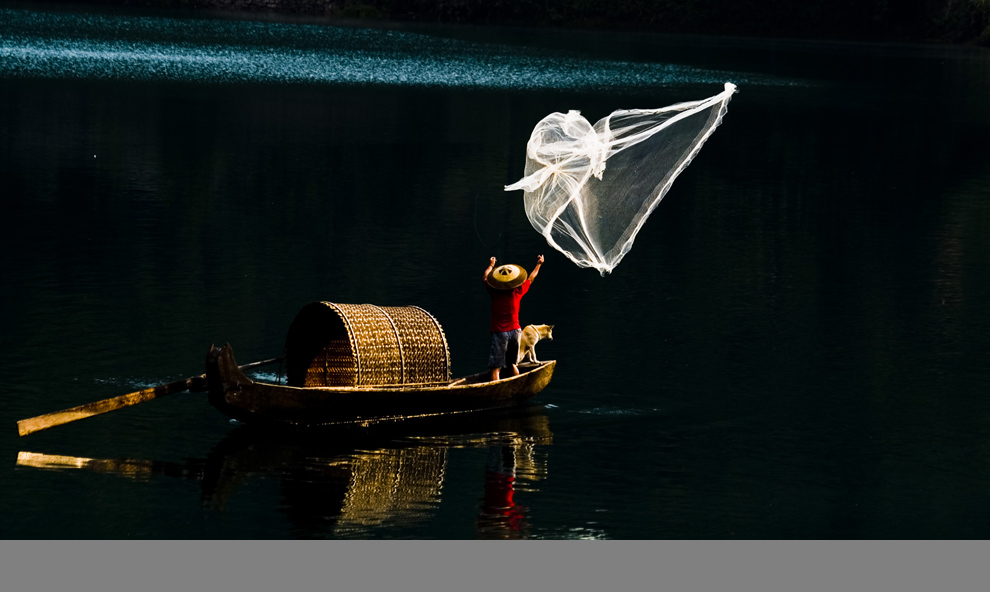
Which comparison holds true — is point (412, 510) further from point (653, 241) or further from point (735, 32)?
point (735, 32)

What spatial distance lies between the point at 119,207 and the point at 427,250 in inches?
344

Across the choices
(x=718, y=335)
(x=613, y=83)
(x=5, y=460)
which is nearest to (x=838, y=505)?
(x=718, y=335)

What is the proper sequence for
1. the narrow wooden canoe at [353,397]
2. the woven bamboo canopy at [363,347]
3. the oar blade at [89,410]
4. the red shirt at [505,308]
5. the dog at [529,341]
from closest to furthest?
1. the oar blade at [89,410]
2. the narrow wooden canoe at [353,397]
3. the woven bamboo canopy at [363,347]
4. the red shirt at [505,308]
5. the dog at [529,341]

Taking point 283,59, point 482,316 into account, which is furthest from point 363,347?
point 283,59

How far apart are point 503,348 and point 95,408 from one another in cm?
565

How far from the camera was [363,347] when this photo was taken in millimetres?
19000

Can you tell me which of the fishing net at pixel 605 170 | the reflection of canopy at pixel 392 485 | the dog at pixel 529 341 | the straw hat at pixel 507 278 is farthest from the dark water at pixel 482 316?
the fishing net at pixel 605 170

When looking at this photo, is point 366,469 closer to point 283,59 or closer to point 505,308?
point 505,308

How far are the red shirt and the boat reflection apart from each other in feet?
4.35

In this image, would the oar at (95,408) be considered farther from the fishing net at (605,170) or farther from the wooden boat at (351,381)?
the fishing net at (605,170)

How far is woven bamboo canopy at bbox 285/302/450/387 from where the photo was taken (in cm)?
1909

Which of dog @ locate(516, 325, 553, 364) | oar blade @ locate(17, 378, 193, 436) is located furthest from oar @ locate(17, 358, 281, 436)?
dog @ locate(516, 325, 553, 364)

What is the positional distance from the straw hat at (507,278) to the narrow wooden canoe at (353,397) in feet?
4.07

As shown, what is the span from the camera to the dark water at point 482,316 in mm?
16609
